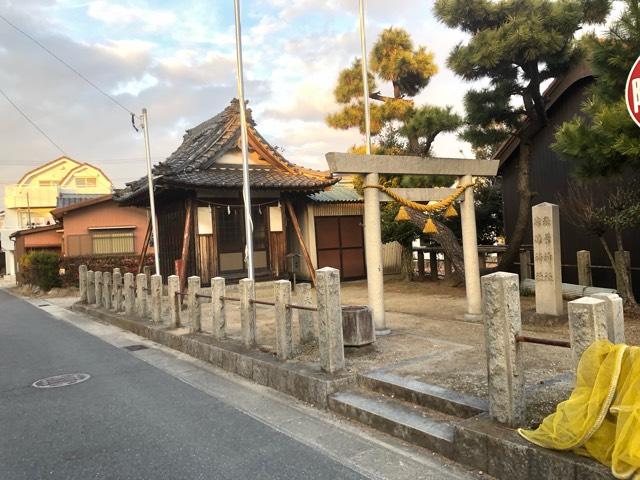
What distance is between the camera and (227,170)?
16.2 m

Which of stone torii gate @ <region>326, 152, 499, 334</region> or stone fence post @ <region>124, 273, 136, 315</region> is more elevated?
stone torii gate @ <region>326, 152, 499, 334</region>

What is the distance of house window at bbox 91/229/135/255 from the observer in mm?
24906

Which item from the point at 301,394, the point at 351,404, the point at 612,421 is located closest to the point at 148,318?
the point at 301,394

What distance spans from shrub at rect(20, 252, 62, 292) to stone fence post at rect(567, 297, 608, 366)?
2363 centimetres

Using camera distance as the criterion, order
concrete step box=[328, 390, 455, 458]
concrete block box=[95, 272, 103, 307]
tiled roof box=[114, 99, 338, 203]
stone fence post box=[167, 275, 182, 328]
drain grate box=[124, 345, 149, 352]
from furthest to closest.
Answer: concrete block box=[95, 272, 103, 307] → tiled roof box=[114, 99, 338, 203] → stone fence post box=[167, 275, 182, 328] → drain grate box=[124, 345, 149, 352] → concrete step box=[328, 390, 455, 458]

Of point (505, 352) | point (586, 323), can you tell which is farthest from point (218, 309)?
point (586, 323)

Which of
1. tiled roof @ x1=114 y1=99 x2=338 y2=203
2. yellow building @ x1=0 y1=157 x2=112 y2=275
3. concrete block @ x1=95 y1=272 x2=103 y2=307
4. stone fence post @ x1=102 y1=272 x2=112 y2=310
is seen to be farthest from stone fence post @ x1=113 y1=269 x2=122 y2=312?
yellow building @ x1=0 y1=157 x2=112 y2=275

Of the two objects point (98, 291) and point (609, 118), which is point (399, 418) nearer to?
point (609, 118)

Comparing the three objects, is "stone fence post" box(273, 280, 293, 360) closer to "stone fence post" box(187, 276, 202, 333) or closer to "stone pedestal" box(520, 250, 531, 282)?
"stone fence post" box(187, 276, 202, 333)

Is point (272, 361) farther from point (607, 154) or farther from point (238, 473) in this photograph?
point (607, 154)

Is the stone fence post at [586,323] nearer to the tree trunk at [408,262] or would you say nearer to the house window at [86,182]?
the tree trunk at [408,262]

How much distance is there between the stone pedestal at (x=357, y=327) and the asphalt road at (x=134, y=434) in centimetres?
182

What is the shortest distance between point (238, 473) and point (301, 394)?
199cm

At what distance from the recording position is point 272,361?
22.1 ft
